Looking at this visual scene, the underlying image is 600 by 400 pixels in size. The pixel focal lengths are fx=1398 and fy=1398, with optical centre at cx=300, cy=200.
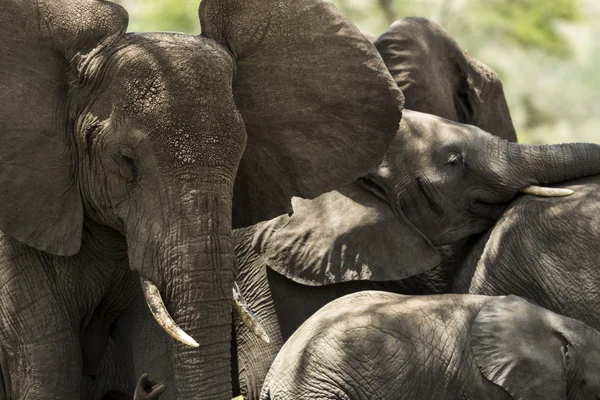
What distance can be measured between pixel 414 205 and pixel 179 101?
1964mm

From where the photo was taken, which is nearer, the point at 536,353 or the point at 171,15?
the point at 536,353

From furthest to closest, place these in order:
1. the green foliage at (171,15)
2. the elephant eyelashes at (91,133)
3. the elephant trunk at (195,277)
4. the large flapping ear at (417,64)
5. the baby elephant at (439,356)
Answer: the green foliage at (171,15), the large flapping ear at (417,64), the baby elephant at (439,356), the elephant eyelashes at (91,133), the elephant trunk at (195,277)

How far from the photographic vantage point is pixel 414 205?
5680 millimetres

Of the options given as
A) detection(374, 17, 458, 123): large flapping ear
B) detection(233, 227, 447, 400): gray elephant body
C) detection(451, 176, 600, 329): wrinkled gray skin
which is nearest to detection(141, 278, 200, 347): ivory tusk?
detection(233, 227, 447, 400): gray elephant body

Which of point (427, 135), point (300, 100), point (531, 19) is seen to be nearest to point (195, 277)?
point (300, 100)

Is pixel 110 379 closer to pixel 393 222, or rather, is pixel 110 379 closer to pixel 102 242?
pixel 102 242

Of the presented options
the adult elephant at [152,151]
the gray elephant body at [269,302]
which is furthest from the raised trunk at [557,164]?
the adult elephant at [152,151]

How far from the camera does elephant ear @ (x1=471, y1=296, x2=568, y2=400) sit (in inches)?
186

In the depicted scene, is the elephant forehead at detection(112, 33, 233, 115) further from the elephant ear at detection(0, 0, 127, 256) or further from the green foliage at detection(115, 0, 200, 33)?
the green foliage at detection(115, 0, 200, 33)

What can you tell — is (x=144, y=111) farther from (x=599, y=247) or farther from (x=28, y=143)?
(x=599, y=247)

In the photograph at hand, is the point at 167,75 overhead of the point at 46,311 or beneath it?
overhead

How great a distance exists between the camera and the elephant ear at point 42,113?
4109 mm

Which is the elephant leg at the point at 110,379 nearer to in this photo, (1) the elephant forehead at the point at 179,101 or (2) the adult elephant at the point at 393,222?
(2) the adult elephant at the point at 393,222

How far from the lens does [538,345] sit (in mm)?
4793
